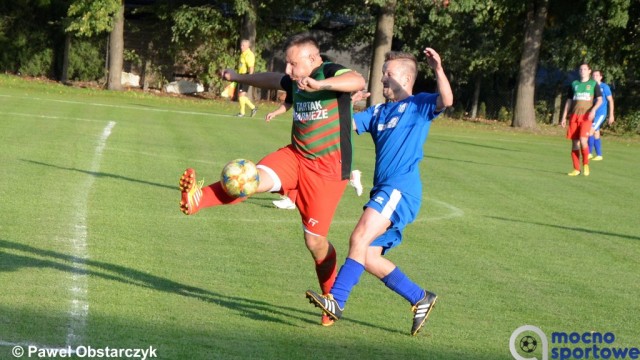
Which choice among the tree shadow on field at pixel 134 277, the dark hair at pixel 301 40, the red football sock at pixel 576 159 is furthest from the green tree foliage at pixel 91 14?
the dark hair at pixel 301 40

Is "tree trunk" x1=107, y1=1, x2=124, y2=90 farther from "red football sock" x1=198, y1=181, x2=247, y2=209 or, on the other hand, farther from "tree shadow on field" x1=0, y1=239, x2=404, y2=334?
"red football sock" x1=198, y1=181, x2=247, y2=209

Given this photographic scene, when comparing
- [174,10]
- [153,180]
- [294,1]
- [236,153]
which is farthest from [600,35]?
[153,180]

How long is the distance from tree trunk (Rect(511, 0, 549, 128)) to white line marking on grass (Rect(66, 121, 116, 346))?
2789 cm

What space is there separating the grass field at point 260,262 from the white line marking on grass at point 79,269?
0.02 m

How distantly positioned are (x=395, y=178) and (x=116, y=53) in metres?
36.8

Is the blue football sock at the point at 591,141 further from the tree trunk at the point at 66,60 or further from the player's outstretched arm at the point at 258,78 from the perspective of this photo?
the tree trunk at the point at 66,60

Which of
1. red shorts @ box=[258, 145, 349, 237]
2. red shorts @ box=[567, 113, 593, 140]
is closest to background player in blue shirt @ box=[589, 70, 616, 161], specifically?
red shorts @ box=[567, 113, 593, 140]

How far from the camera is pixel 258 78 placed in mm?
8047

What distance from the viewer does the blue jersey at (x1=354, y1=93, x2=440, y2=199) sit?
287 inches

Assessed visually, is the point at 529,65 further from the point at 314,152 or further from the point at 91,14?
the point at 314,152

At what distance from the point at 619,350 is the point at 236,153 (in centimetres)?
1368

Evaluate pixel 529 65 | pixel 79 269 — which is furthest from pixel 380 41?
pixel 79 269

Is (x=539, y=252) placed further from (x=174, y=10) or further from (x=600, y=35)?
(x=174, y=10)

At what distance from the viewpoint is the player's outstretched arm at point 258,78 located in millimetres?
7926
